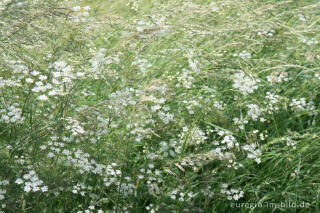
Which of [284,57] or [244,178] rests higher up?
[284,57]

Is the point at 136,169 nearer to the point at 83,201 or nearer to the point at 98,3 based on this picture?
the point at 83,201

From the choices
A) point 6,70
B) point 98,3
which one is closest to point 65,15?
point 6,70

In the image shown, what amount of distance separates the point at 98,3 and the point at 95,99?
46.0 inches

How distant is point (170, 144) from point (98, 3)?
1.90 meters

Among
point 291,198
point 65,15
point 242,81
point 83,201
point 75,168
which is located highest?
Result: point 65,15

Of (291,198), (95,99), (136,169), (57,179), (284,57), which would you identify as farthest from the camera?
(284,57)

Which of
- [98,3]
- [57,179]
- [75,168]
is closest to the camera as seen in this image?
[57,179]

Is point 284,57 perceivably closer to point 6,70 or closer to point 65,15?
point 65,15

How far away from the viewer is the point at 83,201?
2.26 metres

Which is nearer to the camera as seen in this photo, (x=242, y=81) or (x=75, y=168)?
(x=75, y=168)

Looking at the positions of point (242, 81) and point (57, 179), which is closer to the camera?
point (57, 179)

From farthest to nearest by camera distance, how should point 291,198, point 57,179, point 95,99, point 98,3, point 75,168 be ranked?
point 98,3 → point 95,99 → point 291,198 → point 75,168 → point 57,179

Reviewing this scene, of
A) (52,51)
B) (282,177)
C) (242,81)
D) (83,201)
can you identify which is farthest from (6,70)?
(282,177)

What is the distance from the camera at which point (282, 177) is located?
7.83ft
